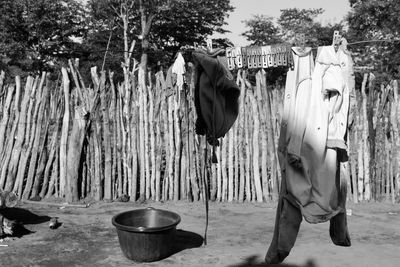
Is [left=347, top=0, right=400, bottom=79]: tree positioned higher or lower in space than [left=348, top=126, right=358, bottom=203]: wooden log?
higher

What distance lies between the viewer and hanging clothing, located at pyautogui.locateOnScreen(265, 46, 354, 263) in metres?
2.39

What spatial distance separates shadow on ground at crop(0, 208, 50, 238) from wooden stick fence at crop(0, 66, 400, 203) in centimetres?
97

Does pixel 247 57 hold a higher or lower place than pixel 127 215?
higher

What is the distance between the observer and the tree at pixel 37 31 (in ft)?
75.6

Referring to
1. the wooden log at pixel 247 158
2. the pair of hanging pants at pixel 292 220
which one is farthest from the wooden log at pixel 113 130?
the pair of hanging pants at pixel 292 220

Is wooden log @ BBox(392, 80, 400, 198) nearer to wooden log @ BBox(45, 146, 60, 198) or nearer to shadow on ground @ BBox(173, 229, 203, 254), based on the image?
shadow on ground @ BBox(173, 229, 203, 254)

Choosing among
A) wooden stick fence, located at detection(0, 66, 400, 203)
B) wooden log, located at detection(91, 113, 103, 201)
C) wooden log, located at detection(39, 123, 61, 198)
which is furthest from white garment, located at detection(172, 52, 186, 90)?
wooden log, located at detection(39, 123, 61, 198)

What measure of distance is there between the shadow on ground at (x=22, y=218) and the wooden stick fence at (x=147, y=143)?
0.97 meters

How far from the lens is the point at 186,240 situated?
16.7ft

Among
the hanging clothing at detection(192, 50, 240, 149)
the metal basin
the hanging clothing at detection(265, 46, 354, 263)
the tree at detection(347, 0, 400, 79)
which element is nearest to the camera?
the hanging clothing at detection(265, 46, 354, 263)

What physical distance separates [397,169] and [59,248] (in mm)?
5212

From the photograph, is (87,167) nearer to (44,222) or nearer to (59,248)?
(44,222)

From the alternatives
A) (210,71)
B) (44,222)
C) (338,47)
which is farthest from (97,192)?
(338,47)

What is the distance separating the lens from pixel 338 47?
2496 millimetres
